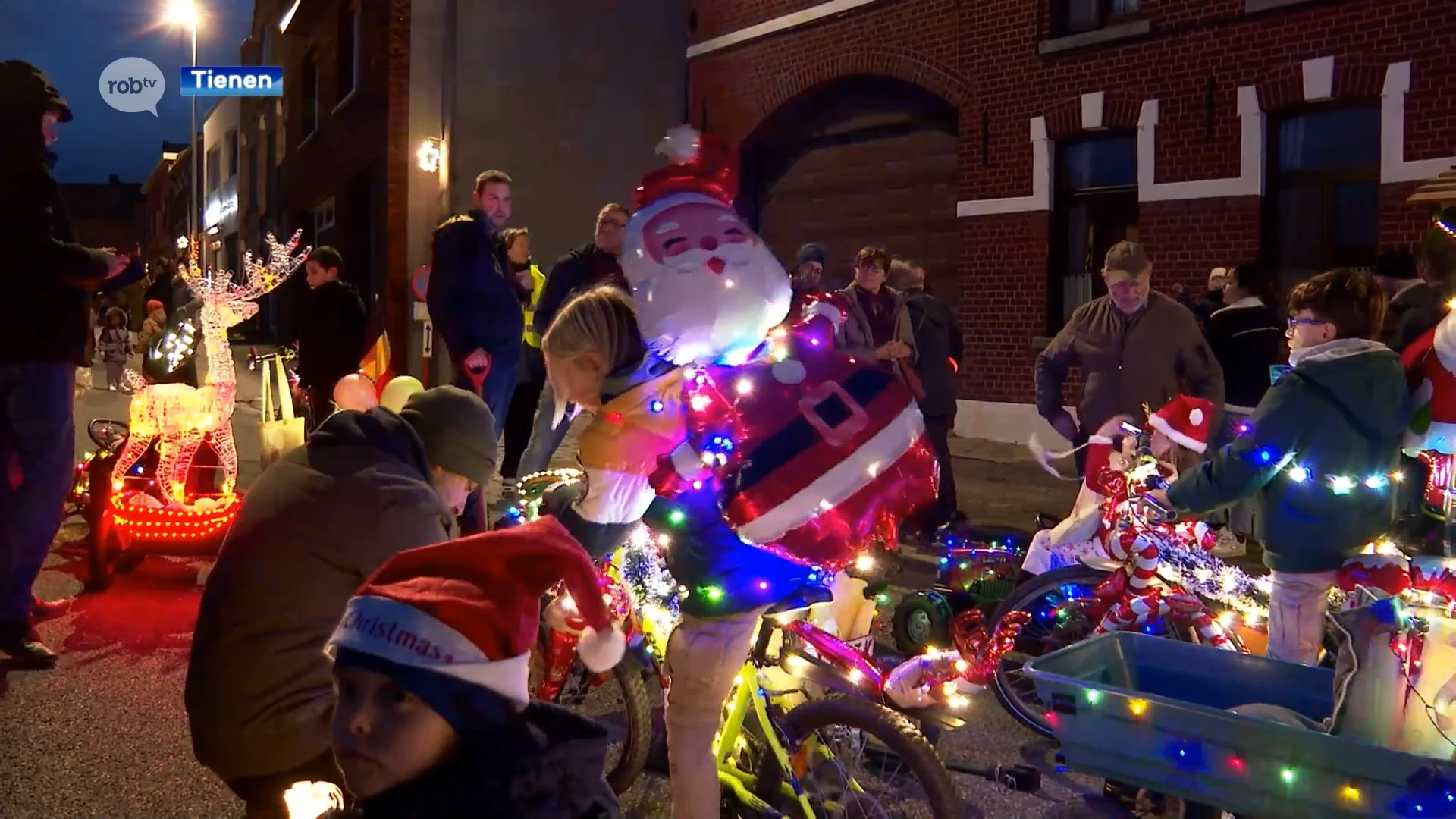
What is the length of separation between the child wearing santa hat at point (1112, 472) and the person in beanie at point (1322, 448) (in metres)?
0.90

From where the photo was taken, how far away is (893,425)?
2816 mm

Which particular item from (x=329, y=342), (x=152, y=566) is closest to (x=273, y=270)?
(x=329, y=342)

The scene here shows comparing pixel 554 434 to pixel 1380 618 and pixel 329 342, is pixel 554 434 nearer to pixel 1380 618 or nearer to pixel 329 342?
pixel 329 342

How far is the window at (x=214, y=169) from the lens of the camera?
1758 inches

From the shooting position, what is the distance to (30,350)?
17.1ft

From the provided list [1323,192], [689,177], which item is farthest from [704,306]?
[1323,192]

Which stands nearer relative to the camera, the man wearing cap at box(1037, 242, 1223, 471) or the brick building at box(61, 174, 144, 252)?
the man wearing cap at box(1037, 242, 1223, 471)

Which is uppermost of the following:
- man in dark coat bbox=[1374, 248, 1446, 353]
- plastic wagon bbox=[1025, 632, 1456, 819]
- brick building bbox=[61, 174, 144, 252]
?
brick building bbox=[61, 174, 144, 252]

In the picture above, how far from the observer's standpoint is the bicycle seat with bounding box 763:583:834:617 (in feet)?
10.0

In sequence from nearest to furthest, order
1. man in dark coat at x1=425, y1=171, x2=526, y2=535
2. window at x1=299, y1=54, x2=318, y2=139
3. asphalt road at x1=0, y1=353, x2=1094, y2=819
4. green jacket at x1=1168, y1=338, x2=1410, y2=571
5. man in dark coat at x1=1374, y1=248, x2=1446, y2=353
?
green jacket at x1=1168, y1=338, x2=1410, y2=571
asphalt road at x1=0, y1=353, x2=1094, y2=819
man in dark coat at x1=1374, y1=248, x2=1446, y2=353
man in dark coat at x1=425, y1=171, x2=526, y2=535
window at x1=299, y1=54, x2=318, y2=139

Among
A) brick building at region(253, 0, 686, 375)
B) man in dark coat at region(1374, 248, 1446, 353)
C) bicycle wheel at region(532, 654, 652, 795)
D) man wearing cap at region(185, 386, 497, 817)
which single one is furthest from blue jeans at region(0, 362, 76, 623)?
brick building at region(253, 0, 686, 375)

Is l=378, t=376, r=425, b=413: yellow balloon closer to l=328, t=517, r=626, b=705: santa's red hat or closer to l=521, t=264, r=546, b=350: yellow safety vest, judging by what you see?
l=521, t=264, r=546, b=350: yellow safety vest

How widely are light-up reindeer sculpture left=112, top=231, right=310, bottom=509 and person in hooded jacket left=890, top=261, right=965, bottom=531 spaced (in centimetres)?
381

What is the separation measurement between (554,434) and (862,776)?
2859 millimetres
